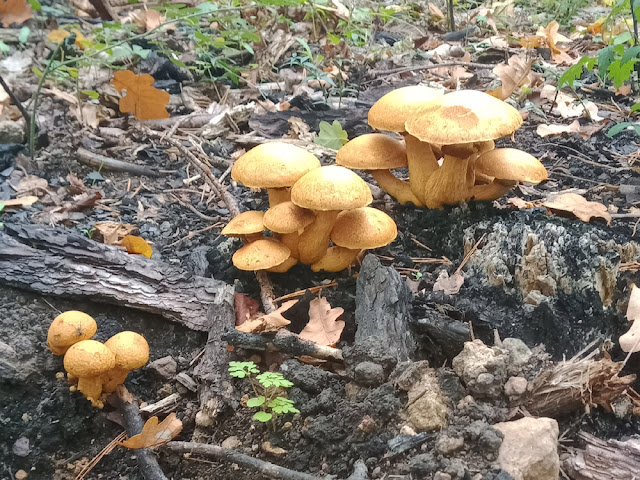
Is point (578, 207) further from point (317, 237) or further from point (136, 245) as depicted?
point (136, 245)

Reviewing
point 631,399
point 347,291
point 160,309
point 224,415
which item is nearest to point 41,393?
point 160,309

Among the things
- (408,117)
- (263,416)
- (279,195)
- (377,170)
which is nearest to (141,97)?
(279,195)

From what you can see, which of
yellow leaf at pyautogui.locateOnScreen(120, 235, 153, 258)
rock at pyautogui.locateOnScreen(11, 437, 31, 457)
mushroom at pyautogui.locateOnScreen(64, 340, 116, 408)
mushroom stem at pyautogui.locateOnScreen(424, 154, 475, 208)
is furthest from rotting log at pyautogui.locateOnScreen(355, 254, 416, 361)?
rock at pyautogui.locateOnScreen(11, 437, 31, 457)

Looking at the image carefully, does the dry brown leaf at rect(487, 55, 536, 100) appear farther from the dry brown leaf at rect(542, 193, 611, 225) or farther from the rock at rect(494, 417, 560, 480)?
the rock at rect(494, 417, 560, 480)

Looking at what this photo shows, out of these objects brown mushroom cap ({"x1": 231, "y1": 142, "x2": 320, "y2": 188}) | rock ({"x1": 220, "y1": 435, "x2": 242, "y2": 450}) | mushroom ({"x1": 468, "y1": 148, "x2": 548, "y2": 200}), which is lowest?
rock ({"x1": 220, "y1": 435, "x2": 242, "y2": 450})

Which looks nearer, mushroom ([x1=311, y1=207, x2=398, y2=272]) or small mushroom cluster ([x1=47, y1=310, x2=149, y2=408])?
small mushroom cluster ([x1=47, y1=310, x2=149, y2=408])

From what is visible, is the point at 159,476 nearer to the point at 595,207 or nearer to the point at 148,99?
the point at 595,207

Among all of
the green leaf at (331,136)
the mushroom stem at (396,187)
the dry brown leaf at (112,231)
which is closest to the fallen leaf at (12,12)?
the dry brown leaf at (112,231)
